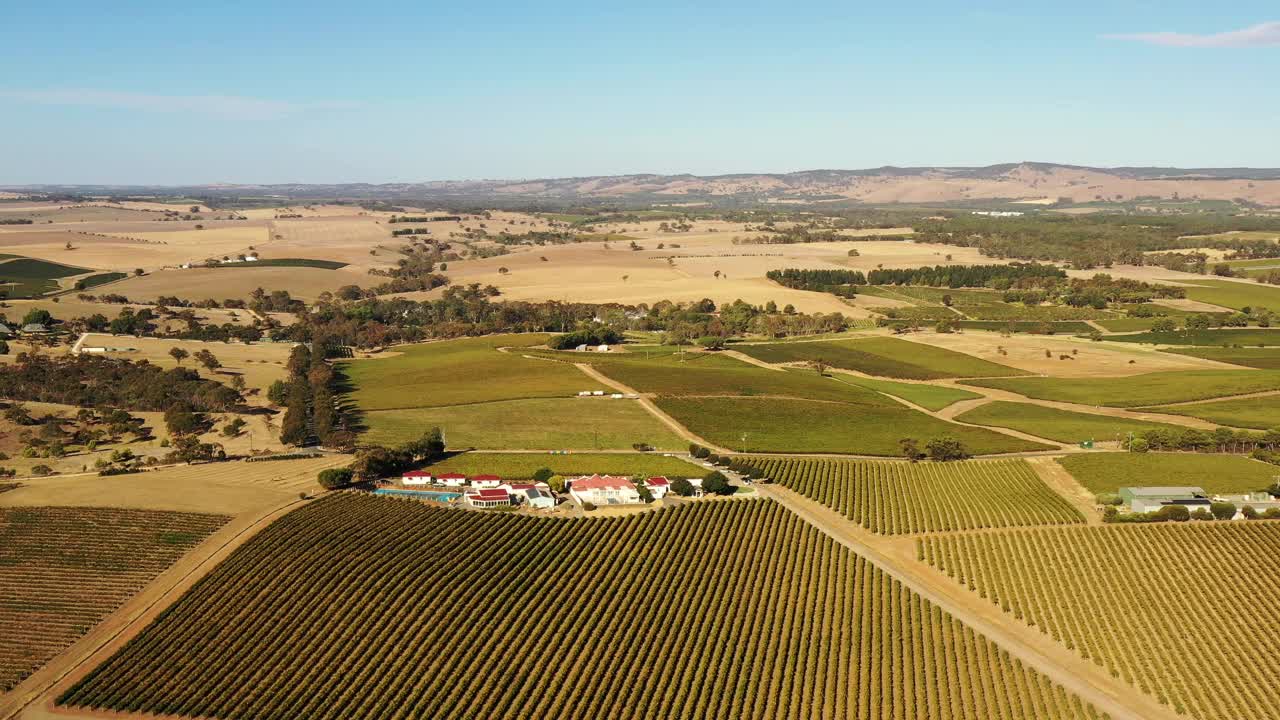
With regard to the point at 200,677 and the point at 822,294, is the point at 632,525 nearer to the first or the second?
the point at 200,677

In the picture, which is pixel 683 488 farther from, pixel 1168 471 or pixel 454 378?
pixel 454 378

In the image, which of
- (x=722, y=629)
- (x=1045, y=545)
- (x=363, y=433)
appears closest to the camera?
(x=722, y=629)

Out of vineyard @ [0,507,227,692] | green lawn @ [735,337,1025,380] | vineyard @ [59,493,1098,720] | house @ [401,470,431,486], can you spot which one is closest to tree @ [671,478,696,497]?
vineyard @ [59,493,1098,720]

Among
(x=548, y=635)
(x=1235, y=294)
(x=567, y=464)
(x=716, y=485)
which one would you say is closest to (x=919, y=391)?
(x=716, y=485)

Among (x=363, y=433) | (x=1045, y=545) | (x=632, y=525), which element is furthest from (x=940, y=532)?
(x=363, y=433)

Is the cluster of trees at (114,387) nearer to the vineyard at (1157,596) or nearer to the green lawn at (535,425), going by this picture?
the green lawn at (535,425)
